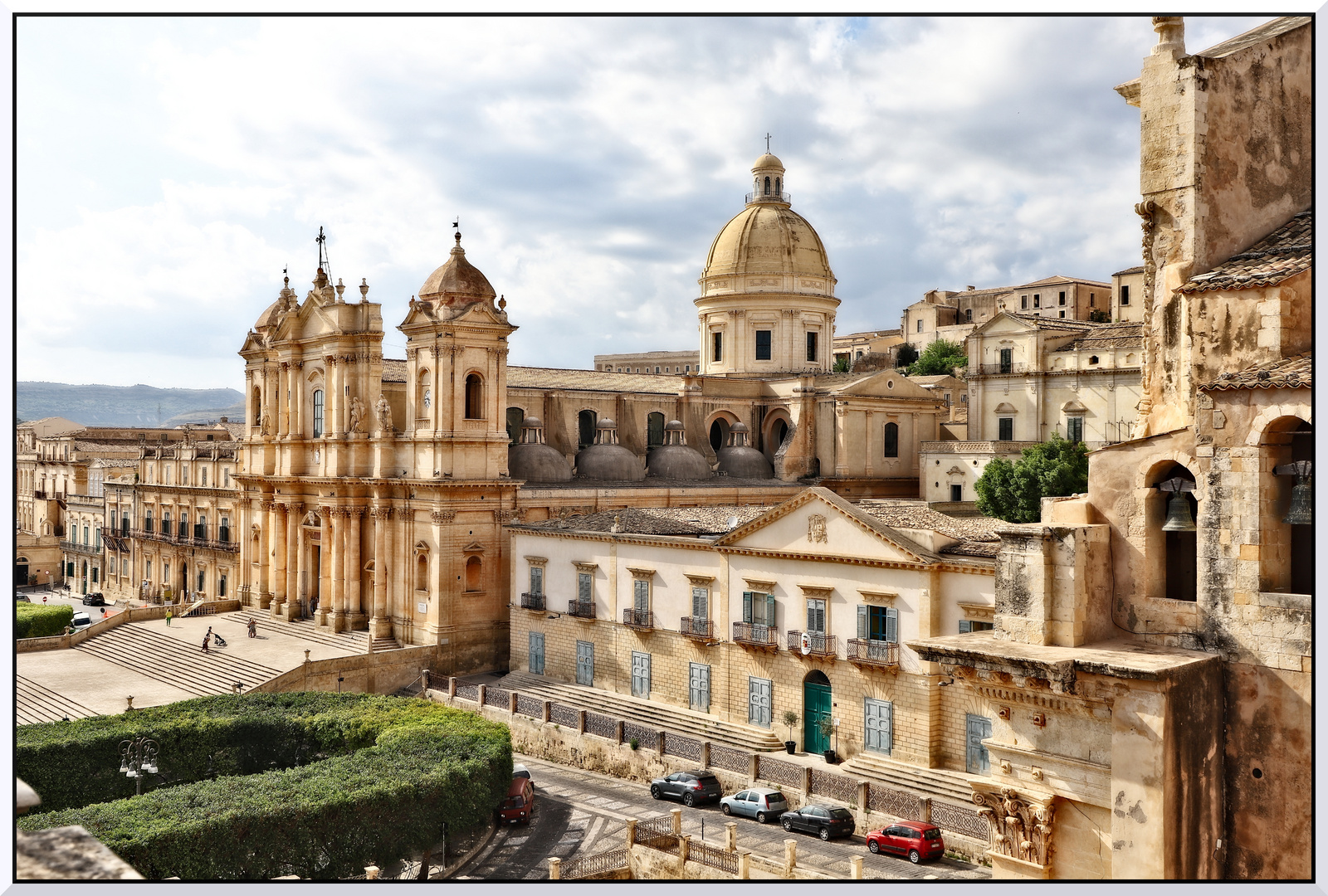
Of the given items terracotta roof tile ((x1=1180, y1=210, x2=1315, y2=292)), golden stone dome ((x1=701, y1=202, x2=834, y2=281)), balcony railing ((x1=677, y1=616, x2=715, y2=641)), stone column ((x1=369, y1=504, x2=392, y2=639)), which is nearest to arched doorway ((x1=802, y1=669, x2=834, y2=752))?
balcony railing ((x1=677, y1=616, x2=715, y2=641))

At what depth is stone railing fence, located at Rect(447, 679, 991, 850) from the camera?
24.6 m

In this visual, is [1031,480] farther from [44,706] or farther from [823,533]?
[44,706]

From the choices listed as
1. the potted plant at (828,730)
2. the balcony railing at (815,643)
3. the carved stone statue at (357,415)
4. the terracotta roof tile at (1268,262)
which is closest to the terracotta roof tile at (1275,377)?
the terracotta roof tile at (1268,262)

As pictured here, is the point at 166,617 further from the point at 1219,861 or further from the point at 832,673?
the point at 1219,861

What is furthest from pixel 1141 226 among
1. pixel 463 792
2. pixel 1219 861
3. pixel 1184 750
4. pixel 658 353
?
pixel 658 353

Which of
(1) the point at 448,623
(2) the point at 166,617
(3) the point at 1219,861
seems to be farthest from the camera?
(2) the point at 166,617

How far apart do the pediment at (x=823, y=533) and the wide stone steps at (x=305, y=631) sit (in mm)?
17623

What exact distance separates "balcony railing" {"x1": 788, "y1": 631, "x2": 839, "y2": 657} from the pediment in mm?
2155

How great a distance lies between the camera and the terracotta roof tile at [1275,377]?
1076cm

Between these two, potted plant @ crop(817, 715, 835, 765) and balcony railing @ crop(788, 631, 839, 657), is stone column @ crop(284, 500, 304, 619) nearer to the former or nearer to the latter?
balcony railing @ crop(788, 631, 839, 657)

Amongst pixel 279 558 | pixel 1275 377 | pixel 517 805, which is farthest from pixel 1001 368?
pixel 1275 377

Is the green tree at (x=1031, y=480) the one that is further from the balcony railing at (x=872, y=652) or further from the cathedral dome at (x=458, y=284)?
the cathedral dome at (x=458, y=284)

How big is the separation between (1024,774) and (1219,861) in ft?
6.37

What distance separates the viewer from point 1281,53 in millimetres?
12719
